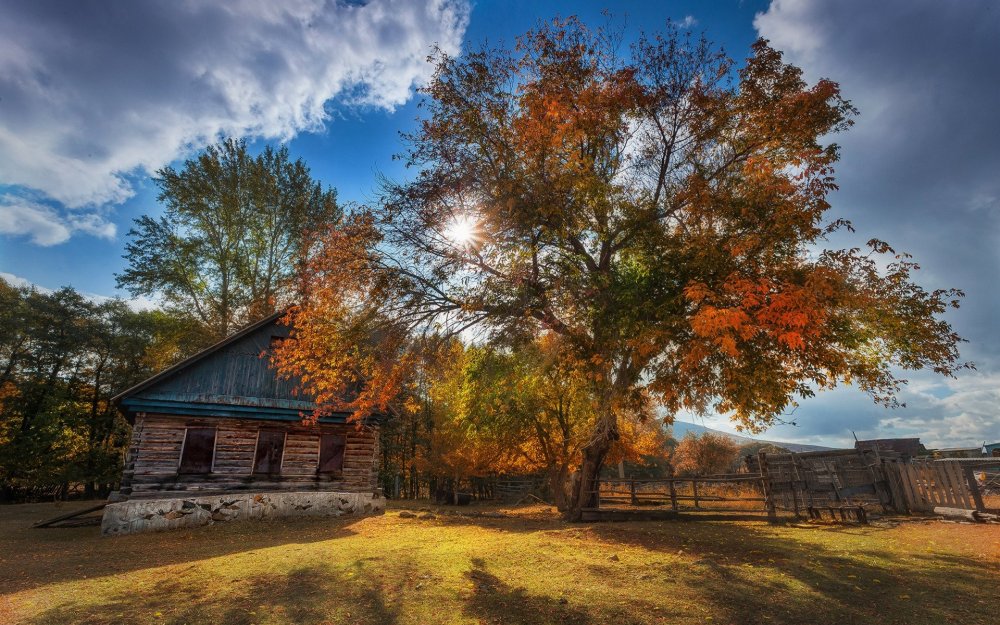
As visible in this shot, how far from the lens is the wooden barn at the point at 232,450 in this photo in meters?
16.0

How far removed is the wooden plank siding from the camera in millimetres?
16297

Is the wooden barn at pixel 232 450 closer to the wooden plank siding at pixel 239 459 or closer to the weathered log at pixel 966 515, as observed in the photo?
the wooden plank siding at pixel 239 459

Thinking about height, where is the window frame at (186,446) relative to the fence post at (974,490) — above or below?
above

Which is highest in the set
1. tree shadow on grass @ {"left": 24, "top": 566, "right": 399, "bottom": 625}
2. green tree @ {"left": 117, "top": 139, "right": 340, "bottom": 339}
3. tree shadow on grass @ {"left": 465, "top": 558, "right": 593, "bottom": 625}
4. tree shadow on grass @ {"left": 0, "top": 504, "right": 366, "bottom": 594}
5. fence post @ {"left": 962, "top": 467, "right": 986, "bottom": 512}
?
green tree @ {"left": 117, "top": 139, "right": 340, "bottom": 339}

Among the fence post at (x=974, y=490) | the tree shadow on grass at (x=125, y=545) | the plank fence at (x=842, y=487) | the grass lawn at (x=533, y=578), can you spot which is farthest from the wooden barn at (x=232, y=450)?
the fence post at (x=974, y=490)

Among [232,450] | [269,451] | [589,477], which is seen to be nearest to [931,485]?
[589,477]

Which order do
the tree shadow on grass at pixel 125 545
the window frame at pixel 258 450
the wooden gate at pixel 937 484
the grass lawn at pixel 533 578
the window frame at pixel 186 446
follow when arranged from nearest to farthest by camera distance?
the grass lawn at pixel 533 578, the tree shadow on grass at pixel 125 545, the wooden gate at pixel 937 484, the window frame at pixel 186 446, the window frame at pixel 258 450

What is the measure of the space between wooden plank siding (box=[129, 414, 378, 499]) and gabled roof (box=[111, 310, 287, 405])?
120 centimetres

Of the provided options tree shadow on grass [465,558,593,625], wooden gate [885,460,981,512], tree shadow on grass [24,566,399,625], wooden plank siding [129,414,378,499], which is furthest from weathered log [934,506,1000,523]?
wooden plank siding [129,414,378,499]

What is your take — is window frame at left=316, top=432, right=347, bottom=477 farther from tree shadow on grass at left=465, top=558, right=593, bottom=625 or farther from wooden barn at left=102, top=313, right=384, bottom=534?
tree shadow on grass at left=465, top=558, right=593, bottom=625

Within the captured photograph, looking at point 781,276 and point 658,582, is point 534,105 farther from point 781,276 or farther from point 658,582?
point 658,582

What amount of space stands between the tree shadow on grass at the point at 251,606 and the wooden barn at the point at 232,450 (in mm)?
9779

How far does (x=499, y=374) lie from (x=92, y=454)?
31.5 meters

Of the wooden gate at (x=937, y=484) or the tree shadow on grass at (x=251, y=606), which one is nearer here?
the tree shadow on grass at (x=251, y=606)
